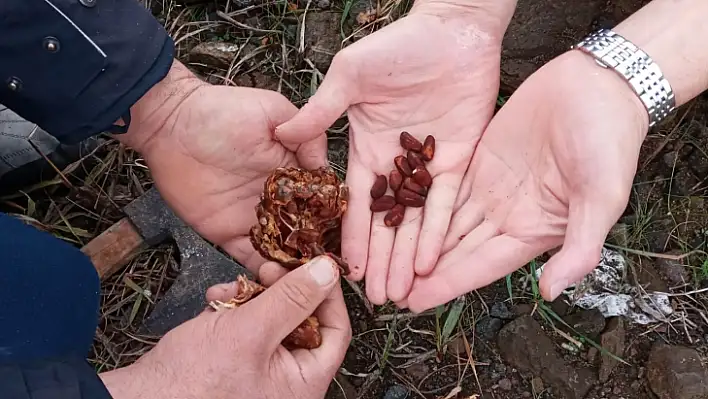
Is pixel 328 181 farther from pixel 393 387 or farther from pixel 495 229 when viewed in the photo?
pixel 393 387

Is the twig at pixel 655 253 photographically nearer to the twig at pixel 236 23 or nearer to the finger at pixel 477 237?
the finger at pixel 477 237

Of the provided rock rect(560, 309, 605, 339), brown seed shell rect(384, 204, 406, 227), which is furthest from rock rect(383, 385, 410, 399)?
brown seed shell rect(384, 204, 406, 227)

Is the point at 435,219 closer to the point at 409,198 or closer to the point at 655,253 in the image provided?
the point at 409,198

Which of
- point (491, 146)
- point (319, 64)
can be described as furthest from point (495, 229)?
point (319, 64)

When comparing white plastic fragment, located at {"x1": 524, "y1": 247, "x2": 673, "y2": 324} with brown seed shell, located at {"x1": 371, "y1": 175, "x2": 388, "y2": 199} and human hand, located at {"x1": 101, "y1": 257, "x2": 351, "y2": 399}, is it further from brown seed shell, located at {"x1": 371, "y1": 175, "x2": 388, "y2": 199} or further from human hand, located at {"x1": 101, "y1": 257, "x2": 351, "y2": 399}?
human hand, located at {"x1": 101, "y1": 257, "x2": 351, "y2": 399}

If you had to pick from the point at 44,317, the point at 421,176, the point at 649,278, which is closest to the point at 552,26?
the point at 649,278
